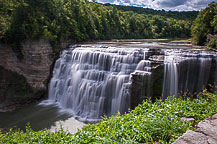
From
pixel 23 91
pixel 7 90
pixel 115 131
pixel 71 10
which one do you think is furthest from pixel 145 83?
pixel 71 10

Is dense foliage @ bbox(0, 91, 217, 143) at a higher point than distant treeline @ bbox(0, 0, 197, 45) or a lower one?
lower

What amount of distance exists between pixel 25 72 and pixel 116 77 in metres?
10.3

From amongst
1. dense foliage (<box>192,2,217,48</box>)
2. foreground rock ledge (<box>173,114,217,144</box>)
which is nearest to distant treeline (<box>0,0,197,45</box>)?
dense foliage (<box>192,2,217,48</box>)

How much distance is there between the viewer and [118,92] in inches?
488

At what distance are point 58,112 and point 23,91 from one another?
5.44m

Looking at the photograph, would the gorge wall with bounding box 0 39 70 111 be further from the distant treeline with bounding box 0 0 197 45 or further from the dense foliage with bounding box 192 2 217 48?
the dense foliage with bounding box 192 2 217 48

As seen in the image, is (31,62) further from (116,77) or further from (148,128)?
(148,128)

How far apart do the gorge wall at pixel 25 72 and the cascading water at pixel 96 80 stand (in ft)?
4.84

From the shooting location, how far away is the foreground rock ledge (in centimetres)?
298

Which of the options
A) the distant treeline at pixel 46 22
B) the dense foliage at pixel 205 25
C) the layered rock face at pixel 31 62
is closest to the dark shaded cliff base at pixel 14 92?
the layered rock face at pixel 31 62

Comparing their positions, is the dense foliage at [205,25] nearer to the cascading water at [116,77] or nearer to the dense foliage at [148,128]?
the cascading water at [116,77]

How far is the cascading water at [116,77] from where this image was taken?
11.6m

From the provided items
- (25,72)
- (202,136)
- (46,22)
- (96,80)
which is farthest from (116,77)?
(46,22)

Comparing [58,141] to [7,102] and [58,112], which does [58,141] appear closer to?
Result: [58,112]
